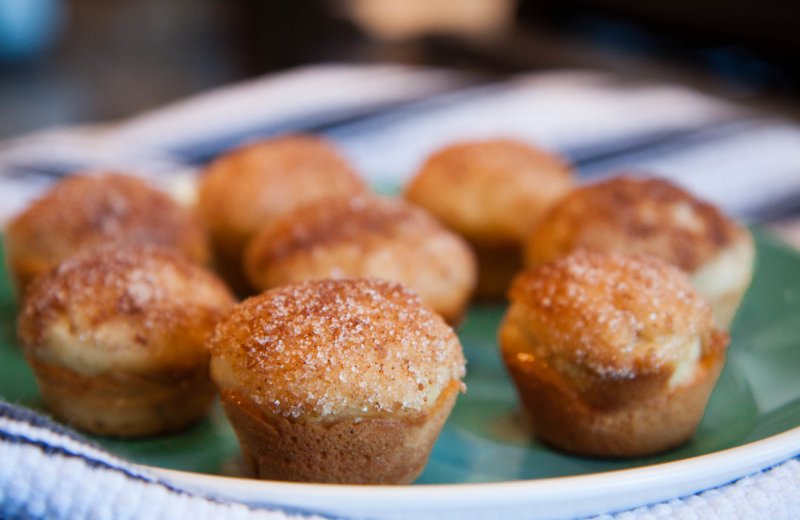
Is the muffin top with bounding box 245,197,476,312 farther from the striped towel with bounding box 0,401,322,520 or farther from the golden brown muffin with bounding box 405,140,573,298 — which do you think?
the striped towel with bounding box 0,401,322,520

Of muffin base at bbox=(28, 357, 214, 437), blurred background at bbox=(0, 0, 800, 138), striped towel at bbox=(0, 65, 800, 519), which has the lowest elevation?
blurred background at bbox=(0, 0, 800, 138)

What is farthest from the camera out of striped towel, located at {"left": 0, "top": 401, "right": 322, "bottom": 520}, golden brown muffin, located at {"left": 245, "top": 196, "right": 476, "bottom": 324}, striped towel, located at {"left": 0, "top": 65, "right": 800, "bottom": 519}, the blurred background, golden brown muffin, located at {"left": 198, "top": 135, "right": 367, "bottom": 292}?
the blurred background

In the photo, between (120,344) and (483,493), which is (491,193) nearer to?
(120,344)

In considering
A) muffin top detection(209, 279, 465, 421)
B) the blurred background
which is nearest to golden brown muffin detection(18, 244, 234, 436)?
muffin top detection(209, 279, 465, 421)

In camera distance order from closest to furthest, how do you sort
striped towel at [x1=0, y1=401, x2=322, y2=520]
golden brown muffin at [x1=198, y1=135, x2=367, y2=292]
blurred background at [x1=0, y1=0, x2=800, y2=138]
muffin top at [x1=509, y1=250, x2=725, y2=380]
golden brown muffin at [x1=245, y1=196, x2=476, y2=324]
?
1. striped towel at [x1=0, y1=401, x2=322, y2=520]
2. muffin top at [x1=509, y1=250, x2=725, y2=380]
3. golden brown muffin at [x1=245, y1=196, x2=476, y2=324]
4. golden brown muffin at [x1=198, y1=135, x2=367, y2=292]
5. blurred background at [x1=0, y1=0, x2=800, y2=138]

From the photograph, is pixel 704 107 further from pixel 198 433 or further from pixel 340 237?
pixel 198 433

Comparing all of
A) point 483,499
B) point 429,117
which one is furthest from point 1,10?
point 483,499

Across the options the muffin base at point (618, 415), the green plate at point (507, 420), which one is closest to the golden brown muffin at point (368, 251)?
the green plate at point (507, 420)
